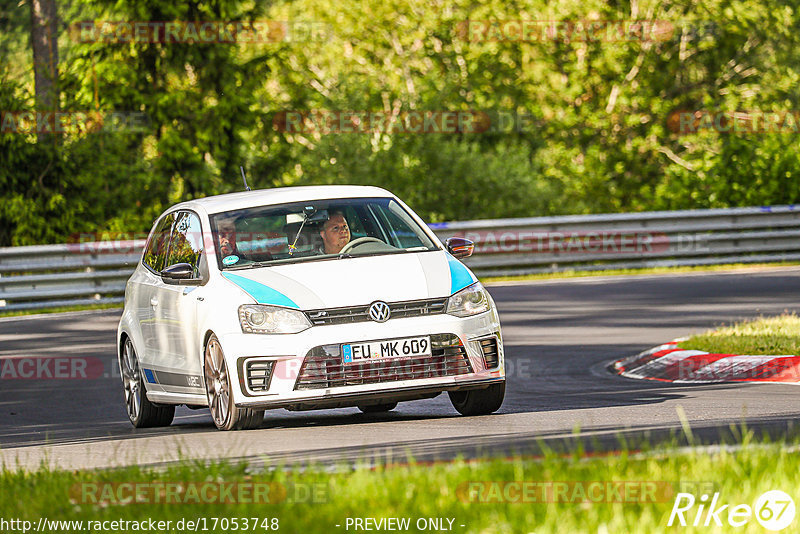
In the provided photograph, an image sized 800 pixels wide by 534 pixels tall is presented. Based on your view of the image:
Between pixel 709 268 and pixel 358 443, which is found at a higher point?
pixel 358 443

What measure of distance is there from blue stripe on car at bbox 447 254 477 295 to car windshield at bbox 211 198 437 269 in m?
0.31

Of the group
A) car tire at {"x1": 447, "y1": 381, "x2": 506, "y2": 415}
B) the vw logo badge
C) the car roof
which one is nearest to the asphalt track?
car tire at {"x1": 447, "y1": 381, "x2": 506, "y2": 415}

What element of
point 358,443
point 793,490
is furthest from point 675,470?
point 358,443

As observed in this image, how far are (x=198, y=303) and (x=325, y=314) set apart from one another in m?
1.14

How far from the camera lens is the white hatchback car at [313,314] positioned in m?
8.98

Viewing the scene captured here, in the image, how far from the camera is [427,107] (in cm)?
3516

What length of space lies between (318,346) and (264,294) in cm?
53

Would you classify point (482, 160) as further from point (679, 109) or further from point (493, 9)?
point (679, 109)

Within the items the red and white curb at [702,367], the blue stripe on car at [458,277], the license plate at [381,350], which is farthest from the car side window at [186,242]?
the red and white curb at [702,367]

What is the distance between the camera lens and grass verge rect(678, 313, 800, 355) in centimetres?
1225

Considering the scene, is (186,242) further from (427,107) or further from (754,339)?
(427,107)

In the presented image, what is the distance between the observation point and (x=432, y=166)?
3312 cm

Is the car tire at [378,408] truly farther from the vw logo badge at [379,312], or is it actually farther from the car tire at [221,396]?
the vw logo badge at [379,312]

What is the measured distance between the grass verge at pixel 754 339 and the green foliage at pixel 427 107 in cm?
1464
